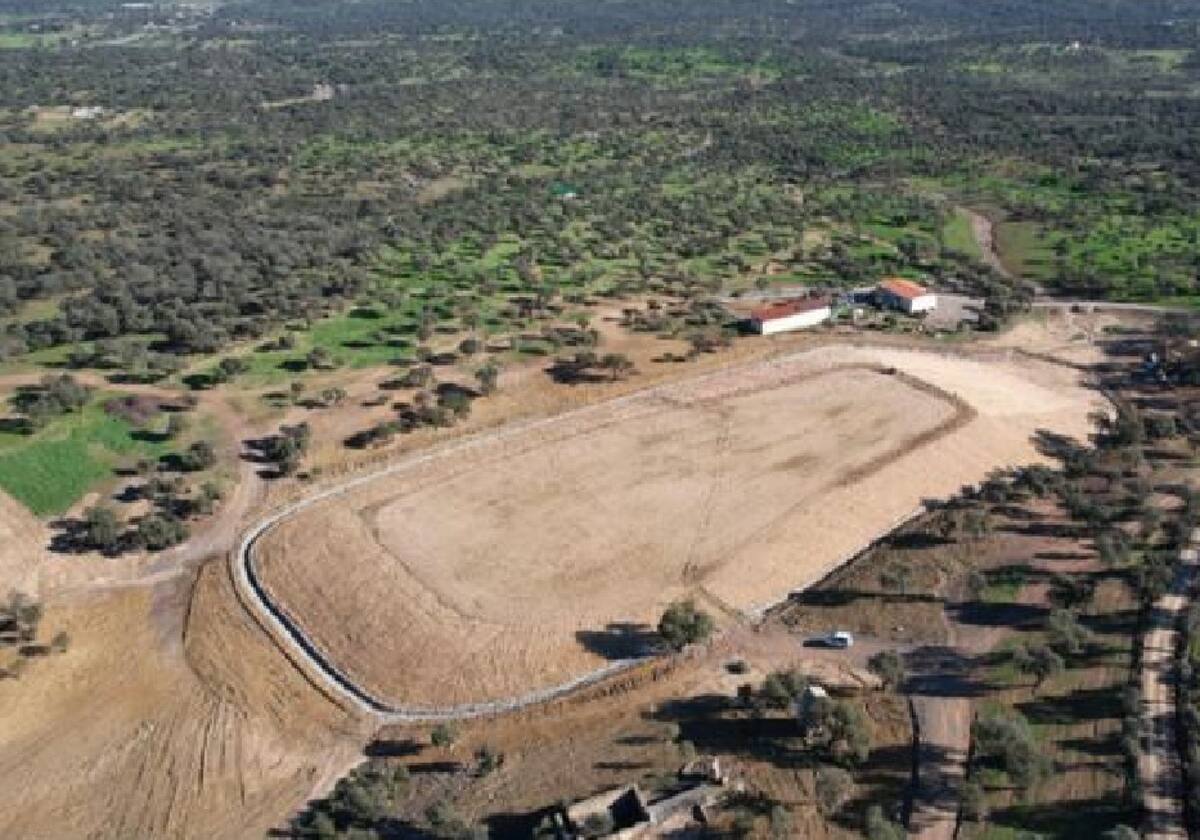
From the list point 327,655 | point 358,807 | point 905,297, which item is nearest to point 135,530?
point 327,655

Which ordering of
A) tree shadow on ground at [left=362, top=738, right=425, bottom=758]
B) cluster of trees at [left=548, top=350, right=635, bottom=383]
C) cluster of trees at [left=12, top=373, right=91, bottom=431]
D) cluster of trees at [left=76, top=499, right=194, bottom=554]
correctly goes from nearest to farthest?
1. tree shadow on ground at [left=362, top=738, right=425, bottom=758]
2. cluster of trees at [left=76, top=499, right=194, bottom=554]
3. cluster of trees at [left=12, top=373, right=91, bottom=431]
4. cluster of trees at [left=548, top=350, right=635, bottom=383]

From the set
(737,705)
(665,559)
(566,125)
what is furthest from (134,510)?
(566,125)

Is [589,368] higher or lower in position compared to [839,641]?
higher

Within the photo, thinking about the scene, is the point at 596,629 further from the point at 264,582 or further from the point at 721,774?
the point at 264,582

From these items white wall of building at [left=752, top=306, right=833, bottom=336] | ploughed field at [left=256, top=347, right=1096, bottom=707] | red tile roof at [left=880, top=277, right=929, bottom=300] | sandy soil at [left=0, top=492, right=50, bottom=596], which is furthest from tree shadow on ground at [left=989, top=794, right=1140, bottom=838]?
red tile roof at [left=880, top=277, right=929, bottom=300]

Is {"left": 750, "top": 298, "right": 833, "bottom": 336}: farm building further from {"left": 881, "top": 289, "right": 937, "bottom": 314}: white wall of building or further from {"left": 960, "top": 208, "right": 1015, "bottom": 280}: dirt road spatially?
{"left": 960, "top": 208, "right": 1015, "bottom": 280}: dirt road

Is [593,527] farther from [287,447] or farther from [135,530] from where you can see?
[135,530]

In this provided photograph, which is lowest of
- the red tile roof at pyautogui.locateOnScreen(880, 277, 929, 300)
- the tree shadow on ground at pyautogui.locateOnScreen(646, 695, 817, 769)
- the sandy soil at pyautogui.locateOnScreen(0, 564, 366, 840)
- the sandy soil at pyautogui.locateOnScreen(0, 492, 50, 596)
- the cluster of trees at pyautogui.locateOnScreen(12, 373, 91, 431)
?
the sandy soil at pyautogui.locateOnScreen(0, 564, 366, 840)
